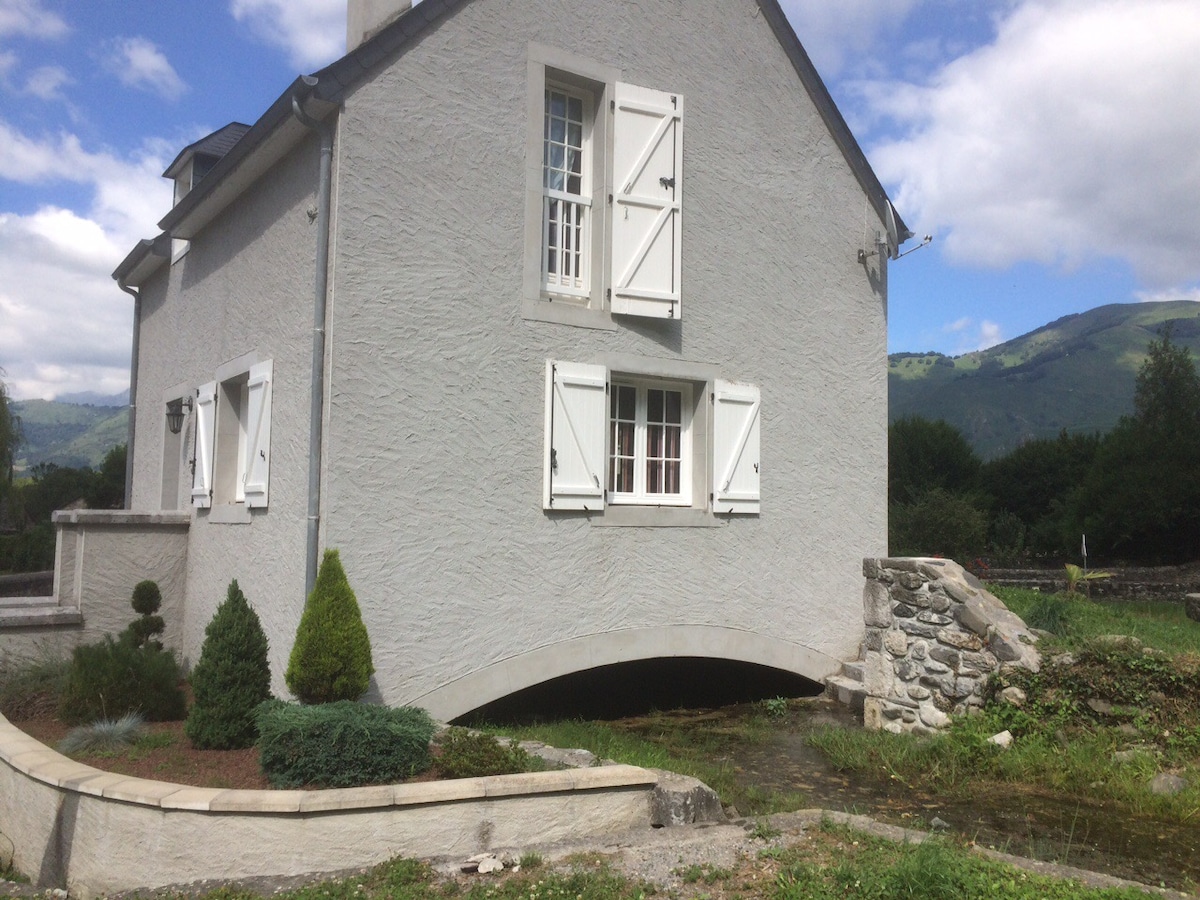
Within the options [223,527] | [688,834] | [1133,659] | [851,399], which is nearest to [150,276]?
[223,527]

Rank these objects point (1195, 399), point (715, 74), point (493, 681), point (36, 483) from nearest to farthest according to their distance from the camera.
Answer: point (493, 681) → point (715, 74) → point (1195, 399) → point (36, 483)

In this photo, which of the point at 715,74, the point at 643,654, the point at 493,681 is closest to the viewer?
the point at 493,681

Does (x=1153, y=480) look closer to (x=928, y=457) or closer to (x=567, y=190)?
(x=928, y=457)

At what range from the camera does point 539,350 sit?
314 inches

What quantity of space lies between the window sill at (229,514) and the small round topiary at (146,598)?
805 mm

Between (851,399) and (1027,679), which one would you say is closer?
(1027,679)

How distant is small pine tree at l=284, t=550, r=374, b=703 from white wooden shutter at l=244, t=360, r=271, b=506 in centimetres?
A: 178

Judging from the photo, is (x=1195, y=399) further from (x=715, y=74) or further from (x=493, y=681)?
(x=493, y=681)

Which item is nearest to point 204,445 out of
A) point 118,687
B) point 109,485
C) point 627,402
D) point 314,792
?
point 118,687

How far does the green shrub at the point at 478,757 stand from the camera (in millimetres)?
5383

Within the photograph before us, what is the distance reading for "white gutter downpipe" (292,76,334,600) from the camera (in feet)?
22.7

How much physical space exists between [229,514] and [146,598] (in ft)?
3.86

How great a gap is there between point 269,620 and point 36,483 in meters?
31.6

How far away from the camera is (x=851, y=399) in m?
10.2
